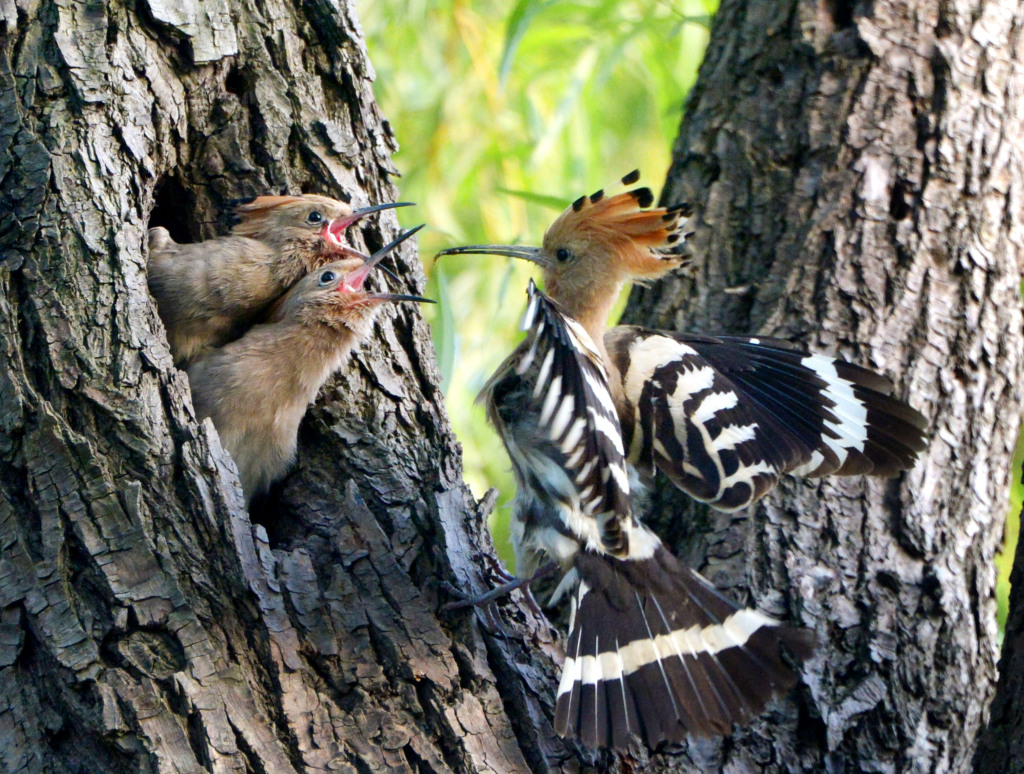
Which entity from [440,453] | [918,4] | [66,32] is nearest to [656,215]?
[440,453]

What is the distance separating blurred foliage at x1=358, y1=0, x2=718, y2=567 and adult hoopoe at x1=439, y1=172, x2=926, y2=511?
135 centimetres

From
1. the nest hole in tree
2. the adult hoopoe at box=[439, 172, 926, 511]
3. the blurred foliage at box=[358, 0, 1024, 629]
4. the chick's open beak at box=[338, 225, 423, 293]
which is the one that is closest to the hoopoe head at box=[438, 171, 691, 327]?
the adult hoopoe at box=[439, 172, 926, 511]

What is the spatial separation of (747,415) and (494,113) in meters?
2.45

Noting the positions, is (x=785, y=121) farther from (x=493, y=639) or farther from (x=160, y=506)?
(x=160, y=506)

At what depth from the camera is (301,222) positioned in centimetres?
254

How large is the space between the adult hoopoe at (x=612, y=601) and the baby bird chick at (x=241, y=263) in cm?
54

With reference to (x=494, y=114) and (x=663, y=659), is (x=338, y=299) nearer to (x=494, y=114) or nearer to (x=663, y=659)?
(x=663, y=659)

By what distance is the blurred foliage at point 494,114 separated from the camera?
4219mm

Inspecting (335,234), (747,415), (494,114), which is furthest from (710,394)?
(494,114)

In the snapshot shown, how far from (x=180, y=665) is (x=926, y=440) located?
1661mm

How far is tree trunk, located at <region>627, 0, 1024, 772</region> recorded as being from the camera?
2.24m

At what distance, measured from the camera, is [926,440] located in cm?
250

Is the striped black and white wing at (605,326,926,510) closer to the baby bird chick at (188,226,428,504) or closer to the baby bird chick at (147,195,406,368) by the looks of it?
the baby bird chick at (188,226,428,504)

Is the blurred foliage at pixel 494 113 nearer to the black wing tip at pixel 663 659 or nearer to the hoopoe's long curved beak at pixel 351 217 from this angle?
the hoopoe's long curved beak at pixel 351 217
